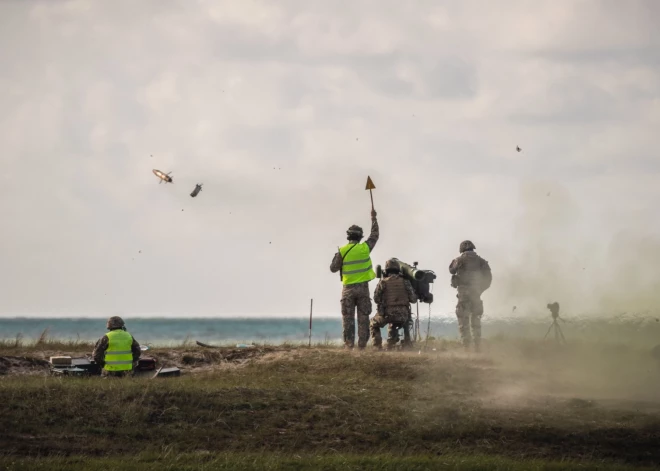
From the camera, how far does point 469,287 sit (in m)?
29.0

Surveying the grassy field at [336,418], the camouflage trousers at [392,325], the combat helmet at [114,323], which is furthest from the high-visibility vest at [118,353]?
the camouflage trousers at [392,325]

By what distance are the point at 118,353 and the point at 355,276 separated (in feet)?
24.9

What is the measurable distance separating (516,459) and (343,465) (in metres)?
3.41

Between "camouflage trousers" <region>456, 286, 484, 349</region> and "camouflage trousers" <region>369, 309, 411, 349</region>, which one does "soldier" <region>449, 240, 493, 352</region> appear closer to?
"camouflage trousers" <region>456, 286, 484, 349</region>

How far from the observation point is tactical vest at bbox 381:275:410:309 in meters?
28.9

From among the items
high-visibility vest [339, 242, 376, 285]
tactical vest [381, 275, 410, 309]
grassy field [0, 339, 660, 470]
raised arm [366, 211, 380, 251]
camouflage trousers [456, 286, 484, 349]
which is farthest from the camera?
camouflage trousers [456, 286, 484, 349]

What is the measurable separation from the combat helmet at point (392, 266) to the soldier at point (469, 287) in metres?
1.72

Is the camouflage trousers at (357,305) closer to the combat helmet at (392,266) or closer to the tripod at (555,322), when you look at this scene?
the combat helmet at (392,266)

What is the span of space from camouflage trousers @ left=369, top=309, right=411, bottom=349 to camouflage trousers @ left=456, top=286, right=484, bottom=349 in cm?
168

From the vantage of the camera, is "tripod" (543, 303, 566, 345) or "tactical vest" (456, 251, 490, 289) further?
"tripod" (543, 303, 566, 345)

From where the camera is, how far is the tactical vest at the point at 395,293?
94.8 ft

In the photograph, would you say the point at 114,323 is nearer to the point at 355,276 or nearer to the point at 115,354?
the point at 115,354

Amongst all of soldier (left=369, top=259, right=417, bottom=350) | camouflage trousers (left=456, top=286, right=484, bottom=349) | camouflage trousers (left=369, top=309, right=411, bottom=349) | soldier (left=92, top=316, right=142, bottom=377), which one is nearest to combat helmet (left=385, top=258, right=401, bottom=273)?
soldier (left=369, top=259, right=417, bottom=350)

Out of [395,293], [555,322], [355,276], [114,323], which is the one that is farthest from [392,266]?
[114,323]
